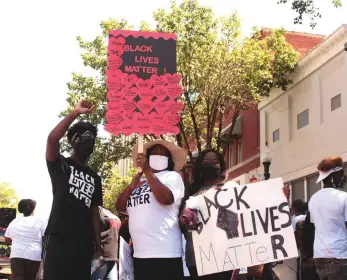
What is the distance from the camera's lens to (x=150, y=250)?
420cm

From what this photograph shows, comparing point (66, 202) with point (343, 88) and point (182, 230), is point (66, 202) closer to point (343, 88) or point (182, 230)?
point (182, 230)

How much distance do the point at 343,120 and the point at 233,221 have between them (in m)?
13.3

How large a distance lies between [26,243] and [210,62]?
1205 centimetres

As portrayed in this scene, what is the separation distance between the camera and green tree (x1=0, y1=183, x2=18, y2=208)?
78.9 m

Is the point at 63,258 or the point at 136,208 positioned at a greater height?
the point at 136,208

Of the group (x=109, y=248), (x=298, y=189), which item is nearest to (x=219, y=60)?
(x=298, y=189)

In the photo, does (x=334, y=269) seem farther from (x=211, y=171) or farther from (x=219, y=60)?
(x=219, y=60)

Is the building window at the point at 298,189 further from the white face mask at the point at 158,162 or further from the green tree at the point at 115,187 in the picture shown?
the green tree at the point at 115,187

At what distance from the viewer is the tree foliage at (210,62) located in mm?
19234

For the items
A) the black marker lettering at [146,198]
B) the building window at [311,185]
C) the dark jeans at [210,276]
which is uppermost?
the building window at [311,185]

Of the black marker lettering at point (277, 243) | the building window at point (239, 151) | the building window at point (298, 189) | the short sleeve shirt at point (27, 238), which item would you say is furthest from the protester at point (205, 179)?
the building window at point (239, 151)

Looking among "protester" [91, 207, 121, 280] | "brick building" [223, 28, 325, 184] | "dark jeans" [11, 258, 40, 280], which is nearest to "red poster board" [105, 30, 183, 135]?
"protester" [91, 207, 121, 280]

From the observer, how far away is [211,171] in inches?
179

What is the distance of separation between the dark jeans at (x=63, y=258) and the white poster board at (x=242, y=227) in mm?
881
